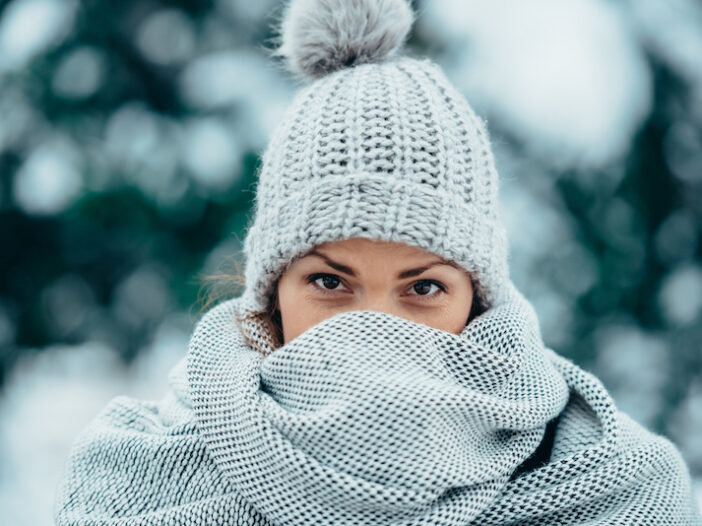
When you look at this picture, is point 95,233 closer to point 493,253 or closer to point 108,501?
point 108,501

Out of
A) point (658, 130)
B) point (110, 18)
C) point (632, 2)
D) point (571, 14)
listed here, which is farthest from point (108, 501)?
point (632, 2)

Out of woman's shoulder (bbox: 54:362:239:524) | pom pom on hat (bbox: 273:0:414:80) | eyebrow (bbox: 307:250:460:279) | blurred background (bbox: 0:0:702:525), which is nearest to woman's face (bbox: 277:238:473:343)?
eyebrow (bbox: 307:250:460:279)

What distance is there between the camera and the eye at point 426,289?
4.30 ft

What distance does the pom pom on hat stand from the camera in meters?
1.53

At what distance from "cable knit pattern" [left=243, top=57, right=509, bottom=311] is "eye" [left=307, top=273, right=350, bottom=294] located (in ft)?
0.21

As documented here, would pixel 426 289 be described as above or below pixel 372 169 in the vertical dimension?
below

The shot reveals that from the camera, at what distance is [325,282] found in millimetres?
1329

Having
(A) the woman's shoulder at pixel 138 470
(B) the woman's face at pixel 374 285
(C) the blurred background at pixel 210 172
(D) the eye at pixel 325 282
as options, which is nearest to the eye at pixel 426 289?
(B) the woman's face at pixel 374 285

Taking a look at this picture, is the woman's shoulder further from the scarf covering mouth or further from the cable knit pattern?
the cable knit pattern

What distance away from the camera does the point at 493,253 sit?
138 cm

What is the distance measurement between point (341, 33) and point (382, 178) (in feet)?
1.56

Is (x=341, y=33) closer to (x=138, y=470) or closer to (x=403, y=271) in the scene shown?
(x=403, y=271)

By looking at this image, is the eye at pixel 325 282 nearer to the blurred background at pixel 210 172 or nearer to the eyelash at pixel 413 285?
the eyelash at pixel 413 285

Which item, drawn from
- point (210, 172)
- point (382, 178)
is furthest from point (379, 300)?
point (210, 172)
